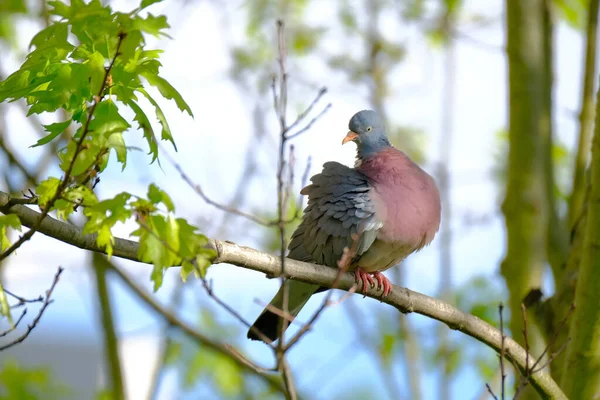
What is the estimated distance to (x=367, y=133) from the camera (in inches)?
179

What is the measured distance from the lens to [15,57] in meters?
6.63

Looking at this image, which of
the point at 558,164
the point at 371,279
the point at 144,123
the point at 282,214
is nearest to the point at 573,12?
the point at 558,164

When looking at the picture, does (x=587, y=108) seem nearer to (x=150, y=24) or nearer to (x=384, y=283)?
(x=384, y=283)

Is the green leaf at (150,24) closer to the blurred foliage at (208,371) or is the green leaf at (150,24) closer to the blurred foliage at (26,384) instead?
the blurred foliage at (26,384)

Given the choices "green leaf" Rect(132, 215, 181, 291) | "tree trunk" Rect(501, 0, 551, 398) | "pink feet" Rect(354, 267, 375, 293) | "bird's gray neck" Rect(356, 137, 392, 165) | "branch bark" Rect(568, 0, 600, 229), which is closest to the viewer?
"green leaf" Rect(132, 215, 181, 291)

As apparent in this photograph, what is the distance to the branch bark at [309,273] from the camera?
244 centimetres

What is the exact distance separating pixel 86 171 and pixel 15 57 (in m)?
4.68

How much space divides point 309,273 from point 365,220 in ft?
3.18

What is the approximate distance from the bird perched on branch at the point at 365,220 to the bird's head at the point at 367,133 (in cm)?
23

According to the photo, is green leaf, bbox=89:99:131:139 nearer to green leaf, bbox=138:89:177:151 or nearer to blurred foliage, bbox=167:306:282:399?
green leaf, bbox=138:89:177:151

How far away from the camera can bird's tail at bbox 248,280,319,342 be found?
3.86m

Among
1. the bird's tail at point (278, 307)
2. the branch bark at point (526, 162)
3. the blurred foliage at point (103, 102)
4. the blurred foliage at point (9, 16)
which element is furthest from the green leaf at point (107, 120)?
the blurred foliage at point (9, 16)

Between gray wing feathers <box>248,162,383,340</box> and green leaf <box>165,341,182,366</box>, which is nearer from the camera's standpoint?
gray wing feathers <box>248,162,383,340</box>

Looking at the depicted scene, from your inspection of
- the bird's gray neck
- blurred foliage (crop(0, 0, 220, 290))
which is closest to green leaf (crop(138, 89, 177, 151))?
blurred foliage (crop(0, 0, 220, 290))
